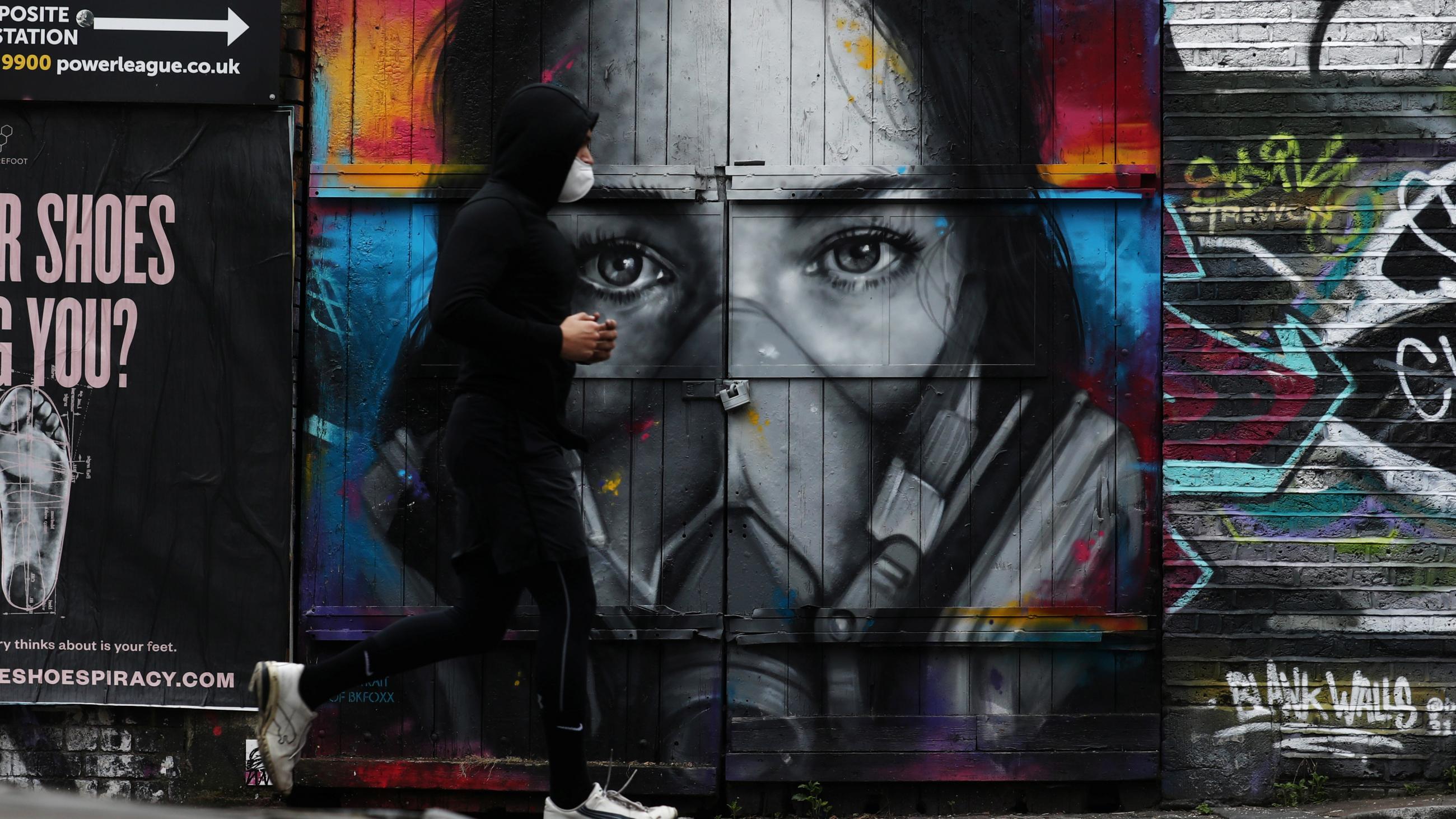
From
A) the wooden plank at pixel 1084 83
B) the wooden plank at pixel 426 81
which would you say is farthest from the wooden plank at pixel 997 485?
the wooden plank at pixel 426 81

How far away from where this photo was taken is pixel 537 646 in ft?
11.8

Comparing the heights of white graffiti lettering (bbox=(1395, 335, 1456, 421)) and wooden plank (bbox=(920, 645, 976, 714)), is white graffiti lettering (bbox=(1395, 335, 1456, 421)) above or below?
above

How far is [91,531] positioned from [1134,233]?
4127 mm

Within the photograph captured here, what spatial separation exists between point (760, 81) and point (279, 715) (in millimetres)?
2830

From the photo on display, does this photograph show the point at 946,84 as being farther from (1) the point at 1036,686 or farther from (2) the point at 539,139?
(1) the point at 1036,686

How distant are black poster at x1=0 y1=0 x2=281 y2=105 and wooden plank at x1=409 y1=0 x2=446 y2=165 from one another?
51cm

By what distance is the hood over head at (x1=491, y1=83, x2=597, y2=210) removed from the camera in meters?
3.63

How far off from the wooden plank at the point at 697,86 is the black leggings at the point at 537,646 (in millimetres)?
1953

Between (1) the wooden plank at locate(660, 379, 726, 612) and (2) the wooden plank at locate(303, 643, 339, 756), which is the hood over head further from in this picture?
(2) the wooden plank at locate(303, 643, 339, 756)

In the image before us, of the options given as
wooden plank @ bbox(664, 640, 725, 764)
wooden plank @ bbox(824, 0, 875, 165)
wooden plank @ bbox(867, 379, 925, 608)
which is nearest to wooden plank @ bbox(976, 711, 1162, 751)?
wooden plank @ bbox(867, 379, 925, 608)

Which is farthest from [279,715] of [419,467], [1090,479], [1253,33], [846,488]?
[1253,33]

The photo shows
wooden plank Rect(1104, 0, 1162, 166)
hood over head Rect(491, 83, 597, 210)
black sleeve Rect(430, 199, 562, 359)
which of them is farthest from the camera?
wooden plank Rect(1104, 0, 1162, 166)

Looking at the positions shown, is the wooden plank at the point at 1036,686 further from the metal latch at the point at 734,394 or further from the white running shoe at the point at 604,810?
the white running shoe at the point at 604,810

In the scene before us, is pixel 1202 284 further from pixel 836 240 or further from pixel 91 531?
pixel 91 531
